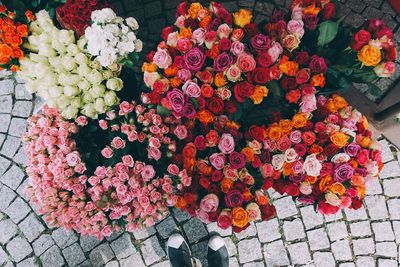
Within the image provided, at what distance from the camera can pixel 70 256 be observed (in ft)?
12.4

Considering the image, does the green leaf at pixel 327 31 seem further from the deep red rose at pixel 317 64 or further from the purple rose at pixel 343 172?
the purple rose at pixel 343 172

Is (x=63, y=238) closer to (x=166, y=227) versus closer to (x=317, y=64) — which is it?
(x=166, y=227)

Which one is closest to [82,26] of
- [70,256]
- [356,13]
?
[70,256]

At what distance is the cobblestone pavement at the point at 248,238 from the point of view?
3.78 meters

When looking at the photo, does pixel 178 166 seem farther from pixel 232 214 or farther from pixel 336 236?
pixel 336 236

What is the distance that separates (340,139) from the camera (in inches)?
109

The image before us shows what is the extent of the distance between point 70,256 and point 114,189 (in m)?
1.39

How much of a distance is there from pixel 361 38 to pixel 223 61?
0.93m

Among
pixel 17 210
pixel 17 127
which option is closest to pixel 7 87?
pixel 17 127

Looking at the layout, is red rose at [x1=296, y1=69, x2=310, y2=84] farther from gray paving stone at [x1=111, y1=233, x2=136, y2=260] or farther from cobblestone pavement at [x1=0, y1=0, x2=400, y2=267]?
gray paving stone at [x1=111, y1=233, x2=136, y2=260]

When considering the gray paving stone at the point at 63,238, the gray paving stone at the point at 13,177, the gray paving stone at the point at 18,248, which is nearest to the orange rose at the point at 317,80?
the gray paving stone at the point at 63,238

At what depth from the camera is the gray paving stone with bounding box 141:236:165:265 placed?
379 cm

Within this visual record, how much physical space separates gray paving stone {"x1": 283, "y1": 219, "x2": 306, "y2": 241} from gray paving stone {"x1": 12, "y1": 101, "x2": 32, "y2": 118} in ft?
8.82

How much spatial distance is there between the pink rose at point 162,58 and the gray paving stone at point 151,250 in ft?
5.99
